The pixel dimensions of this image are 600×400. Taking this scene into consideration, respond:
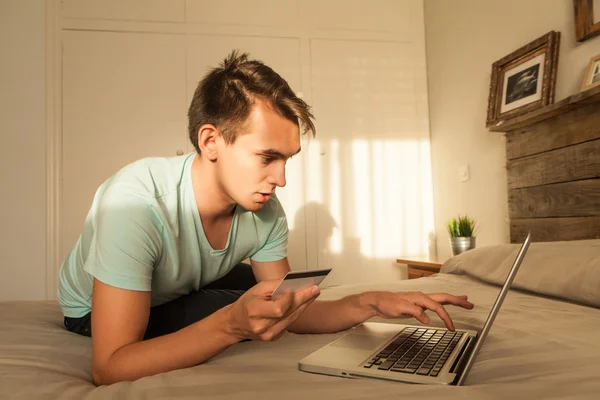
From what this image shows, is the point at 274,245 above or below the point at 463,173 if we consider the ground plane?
below

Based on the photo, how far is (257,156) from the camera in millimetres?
984

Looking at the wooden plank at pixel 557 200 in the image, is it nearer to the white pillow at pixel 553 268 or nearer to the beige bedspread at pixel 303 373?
the white pillow at pixel 553 268

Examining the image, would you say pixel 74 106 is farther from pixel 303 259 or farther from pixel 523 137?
pixel 523 137

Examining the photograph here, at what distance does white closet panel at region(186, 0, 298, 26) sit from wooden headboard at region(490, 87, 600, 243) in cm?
169

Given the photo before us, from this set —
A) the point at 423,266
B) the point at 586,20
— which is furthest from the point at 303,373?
the point at 423,266

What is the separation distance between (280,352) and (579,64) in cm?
175

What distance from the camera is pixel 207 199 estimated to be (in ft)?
3.48

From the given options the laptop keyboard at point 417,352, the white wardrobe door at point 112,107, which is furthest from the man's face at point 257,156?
the white wardrobe door at point 112,107

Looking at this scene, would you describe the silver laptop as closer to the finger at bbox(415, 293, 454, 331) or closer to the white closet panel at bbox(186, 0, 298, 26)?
the finger at bbox(415, 293, 454, 331)

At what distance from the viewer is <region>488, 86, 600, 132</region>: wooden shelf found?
5.51ft

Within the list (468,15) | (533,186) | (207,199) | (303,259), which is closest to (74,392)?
(207,199)

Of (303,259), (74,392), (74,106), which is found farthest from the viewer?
(303,259)

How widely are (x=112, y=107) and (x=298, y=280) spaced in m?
2.69

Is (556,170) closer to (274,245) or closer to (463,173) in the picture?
(463,173)
